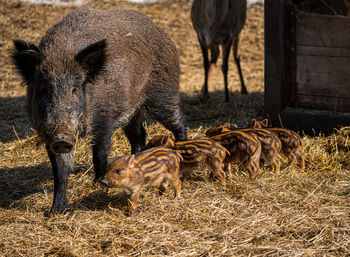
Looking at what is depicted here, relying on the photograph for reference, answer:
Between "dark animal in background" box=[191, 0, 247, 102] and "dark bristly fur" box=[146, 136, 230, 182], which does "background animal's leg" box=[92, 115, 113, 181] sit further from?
"dark animal in background" box=[191, 0, 247, 102]

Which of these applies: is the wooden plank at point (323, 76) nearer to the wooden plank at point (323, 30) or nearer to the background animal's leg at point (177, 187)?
the wooden plank at point (323, 30)

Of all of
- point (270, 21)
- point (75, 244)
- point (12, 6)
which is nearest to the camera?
point (75, 244)

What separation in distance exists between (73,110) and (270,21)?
295cm

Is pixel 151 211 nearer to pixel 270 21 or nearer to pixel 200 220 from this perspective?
pixel 200 220

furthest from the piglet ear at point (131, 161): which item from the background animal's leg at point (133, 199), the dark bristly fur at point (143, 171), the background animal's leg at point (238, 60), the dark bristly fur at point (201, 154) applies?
the background animal's leg at point (238, 60)

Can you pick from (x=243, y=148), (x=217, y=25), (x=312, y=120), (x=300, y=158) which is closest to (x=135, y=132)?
(x=243, y=148)

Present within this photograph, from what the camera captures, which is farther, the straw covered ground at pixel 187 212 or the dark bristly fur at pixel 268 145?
the dark bristly fur at pixel 268 145

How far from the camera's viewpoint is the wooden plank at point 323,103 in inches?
224

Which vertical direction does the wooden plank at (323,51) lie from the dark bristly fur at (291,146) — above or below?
above

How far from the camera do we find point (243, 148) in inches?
168

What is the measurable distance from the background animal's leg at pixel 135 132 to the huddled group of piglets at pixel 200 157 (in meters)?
0.83

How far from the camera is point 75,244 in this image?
3.42 m

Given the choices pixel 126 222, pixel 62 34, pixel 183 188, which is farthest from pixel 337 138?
pixel 62 34

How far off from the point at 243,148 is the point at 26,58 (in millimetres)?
1963
